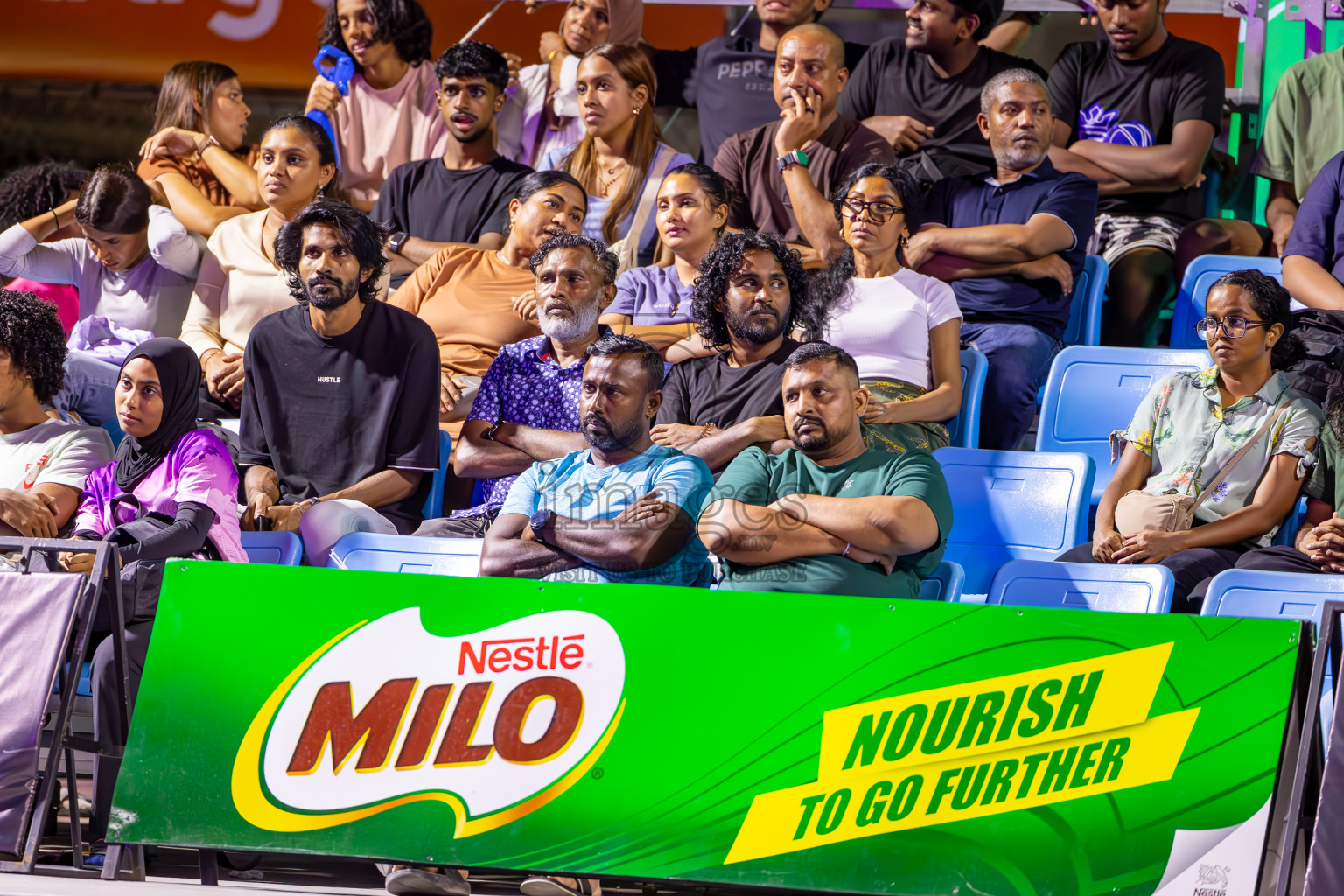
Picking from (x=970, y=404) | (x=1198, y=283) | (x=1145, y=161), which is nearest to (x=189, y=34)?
(x=970, y=404)

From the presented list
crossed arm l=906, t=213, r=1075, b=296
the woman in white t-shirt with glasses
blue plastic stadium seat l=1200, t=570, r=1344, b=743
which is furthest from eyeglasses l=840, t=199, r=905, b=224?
blue plastic stadium seat l=1200, t=570, r=1344, b=743

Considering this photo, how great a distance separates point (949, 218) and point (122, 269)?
2924 mm

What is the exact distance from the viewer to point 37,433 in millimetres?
3484

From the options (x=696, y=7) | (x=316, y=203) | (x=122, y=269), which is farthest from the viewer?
(x=696, y=7)

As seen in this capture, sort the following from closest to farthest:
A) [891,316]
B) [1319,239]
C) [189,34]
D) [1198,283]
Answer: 1. [891,316]
2. [1319,239]
3. [1198,283]
4. [189,34]

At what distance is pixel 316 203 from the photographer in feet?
13.1

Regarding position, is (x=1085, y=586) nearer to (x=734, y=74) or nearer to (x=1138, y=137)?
(x=1138, y=137)

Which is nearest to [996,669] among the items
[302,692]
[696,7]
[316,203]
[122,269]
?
[302,692]

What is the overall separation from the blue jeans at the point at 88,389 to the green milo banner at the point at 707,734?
2073 mm

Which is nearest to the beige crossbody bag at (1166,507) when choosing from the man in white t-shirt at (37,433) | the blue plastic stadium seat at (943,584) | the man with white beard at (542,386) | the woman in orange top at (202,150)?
the blue plastic stadium seat at (943,584)

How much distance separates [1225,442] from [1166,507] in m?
0.27

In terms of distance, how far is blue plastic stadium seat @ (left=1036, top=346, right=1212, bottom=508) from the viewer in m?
4.05

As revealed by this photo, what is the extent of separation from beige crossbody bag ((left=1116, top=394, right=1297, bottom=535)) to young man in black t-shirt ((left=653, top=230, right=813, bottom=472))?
906 mm

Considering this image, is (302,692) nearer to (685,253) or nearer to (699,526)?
(699,526)
